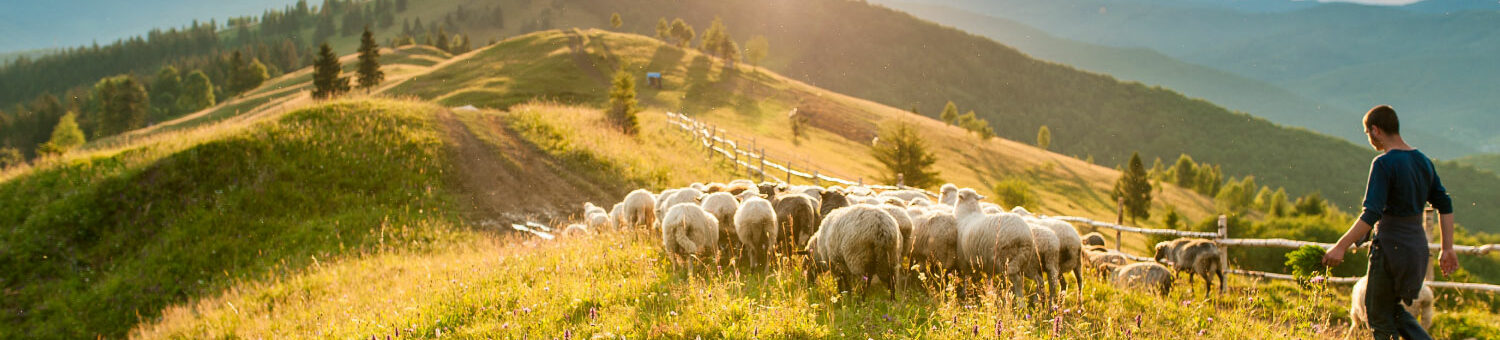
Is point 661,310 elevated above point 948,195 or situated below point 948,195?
below

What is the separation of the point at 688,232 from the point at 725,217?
4.39 ft

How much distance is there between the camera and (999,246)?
7.59 metres

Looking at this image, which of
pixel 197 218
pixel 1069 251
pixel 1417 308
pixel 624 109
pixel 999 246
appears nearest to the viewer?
pixel 999 246

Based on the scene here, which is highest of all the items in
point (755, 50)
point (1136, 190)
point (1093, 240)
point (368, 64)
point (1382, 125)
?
point (755, 50)

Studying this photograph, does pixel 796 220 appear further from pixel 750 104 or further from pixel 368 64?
pixel 368 64

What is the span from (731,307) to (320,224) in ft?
45.8

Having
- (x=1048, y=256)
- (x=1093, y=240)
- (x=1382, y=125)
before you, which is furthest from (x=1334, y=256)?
(x=1093, y=240)

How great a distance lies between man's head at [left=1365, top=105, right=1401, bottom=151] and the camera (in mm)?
5469

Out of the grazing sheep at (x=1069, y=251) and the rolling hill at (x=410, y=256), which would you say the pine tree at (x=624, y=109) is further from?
the grazing sheep at (x=1069, y=251)

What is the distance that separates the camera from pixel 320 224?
16266 mm

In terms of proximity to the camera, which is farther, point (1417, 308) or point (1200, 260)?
point (1200, 260)

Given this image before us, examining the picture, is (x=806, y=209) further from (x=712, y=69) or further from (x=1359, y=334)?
(x=712, y=69)

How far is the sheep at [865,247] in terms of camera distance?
24.3 ft

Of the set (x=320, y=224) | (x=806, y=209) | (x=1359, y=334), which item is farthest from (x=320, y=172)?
(x=1359, y=334)
